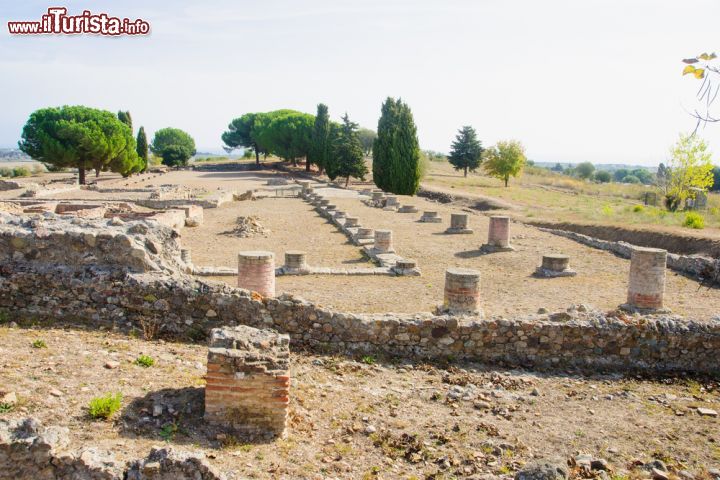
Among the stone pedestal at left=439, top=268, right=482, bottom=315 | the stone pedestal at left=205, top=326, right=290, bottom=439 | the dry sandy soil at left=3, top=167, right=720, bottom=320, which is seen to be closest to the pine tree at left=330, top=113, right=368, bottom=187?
the dry sandy soil at left=3, top=167, right=720, bottom=320

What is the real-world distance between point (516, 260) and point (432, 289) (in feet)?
16.6

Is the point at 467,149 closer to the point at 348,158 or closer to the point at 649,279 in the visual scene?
the point at 348,158

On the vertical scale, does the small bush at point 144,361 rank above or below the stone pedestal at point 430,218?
below

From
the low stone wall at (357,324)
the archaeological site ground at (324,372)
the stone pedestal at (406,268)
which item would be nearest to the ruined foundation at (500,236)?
the stone pedestal at (406,268)

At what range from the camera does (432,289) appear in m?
13.8

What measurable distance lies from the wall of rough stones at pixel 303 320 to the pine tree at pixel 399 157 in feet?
117

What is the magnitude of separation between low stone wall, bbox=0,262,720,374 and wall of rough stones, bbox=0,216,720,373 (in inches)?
0.5

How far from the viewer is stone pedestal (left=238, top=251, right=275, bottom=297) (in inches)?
469

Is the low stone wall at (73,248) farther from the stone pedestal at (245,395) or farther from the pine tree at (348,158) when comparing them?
the pine tree at (348,158)

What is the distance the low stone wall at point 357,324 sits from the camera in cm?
800

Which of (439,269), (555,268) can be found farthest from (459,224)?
(555,268)

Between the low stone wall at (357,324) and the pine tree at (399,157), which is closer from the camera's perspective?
the low stone wall at (357,324)

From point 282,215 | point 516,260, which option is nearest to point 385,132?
point 282,215

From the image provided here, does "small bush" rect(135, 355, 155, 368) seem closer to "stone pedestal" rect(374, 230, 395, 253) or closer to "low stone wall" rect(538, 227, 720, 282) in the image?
"stone pedestal" rect(374, 230, 395, 253)
